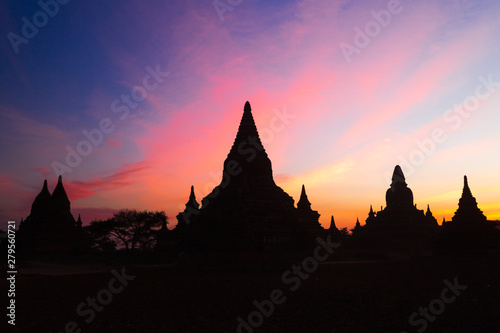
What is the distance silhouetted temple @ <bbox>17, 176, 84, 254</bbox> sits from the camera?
3550cm

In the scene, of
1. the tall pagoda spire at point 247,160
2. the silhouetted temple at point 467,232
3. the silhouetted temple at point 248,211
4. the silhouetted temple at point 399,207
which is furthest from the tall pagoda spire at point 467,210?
the tall pagoda spire at point 247,160

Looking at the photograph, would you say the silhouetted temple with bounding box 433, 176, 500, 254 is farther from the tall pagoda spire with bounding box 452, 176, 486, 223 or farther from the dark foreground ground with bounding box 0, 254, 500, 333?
the dark foreground ground with bounding box 0, 254, 500, 333

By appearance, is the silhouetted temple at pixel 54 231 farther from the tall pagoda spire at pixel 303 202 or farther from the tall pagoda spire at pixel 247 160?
the tall pagoda spire at pixel 303 202

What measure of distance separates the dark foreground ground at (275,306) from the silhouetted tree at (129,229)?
22908mm

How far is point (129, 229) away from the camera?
42375 mm

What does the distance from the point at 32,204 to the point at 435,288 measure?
44315 millimetres

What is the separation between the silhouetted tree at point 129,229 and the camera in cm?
4122

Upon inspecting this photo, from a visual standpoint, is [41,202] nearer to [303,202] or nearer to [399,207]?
[303,202]

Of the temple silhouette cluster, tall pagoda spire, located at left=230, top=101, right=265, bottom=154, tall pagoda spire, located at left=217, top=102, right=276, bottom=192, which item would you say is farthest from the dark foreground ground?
tall pagoda spire, located at left=230, top=101, right=265, bottom=154

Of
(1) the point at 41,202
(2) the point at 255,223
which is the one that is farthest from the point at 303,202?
(1) the point at 41,202

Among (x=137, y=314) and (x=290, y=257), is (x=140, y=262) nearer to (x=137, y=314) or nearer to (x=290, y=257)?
(x=290, y=257)

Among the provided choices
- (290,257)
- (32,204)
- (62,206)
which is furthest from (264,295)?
(32,204)

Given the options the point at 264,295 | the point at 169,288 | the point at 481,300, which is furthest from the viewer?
the point at 169,288

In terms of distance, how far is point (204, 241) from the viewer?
35.1 m
